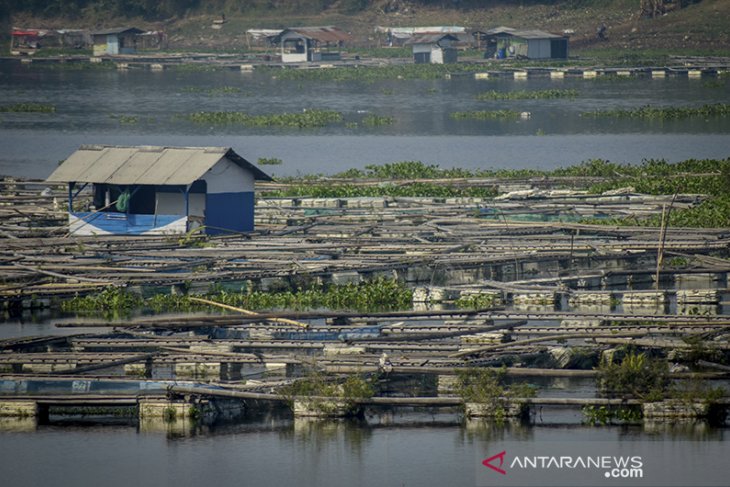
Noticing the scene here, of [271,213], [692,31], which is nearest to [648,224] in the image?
[271,213]

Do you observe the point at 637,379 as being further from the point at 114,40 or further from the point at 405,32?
the point at 114,40

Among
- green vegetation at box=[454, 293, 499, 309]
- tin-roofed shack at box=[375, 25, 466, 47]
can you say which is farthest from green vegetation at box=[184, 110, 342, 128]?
green vegetation at box=[454, 293, 499, 309]

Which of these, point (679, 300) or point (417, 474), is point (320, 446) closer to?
point (417, 474)

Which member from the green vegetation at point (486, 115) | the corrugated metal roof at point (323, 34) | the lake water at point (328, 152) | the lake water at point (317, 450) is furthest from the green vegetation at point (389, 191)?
the corrugated metal roof at point (323, 34)

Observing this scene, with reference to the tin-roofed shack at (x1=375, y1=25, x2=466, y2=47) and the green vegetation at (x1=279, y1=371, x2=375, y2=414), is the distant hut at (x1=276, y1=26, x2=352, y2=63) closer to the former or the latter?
the tin-roofed shack at (x1=375, y1=25, x2=466, y2=47)

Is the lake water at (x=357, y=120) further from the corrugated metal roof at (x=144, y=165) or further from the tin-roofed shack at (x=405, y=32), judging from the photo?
the corrugated metal roof at (x=144, y=165)

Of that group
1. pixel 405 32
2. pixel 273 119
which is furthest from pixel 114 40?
pixel 273 119
